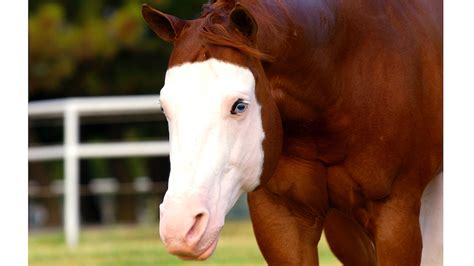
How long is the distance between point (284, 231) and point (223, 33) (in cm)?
96

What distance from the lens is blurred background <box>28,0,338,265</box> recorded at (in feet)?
53.1

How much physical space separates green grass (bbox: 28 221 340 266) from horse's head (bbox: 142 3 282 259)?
461 centimetres

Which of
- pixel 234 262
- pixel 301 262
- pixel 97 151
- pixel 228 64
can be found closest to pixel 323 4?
pixel 228 64

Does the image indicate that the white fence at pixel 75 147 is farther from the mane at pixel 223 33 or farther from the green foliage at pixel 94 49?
the mane at pixel 223 33

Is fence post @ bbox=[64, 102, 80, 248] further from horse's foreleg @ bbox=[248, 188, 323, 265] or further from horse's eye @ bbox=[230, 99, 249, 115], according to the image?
horse's eye @ bbox=[230, 99, 249, 115]

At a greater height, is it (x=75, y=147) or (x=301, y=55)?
(x=301, y=55)

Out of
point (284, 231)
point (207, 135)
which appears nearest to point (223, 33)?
point (207, 135)

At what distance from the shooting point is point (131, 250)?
32.3ft

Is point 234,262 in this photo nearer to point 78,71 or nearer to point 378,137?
point 378,137

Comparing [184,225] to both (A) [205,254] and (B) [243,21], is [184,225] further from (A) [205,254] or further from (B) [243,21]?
(B) [243,21]

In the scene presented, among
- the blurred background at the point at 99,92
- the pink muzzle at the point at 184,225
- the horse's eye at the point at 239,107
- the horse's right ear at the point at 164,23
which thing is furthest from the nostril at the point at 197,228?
the blurred background at the point at 99,92

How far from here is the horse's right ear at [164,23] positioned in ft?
12.6

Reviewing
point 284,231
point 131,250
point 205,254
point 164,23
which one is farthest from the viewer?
point 131,250

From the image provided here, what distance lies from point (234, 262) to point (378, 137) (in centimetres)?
470
